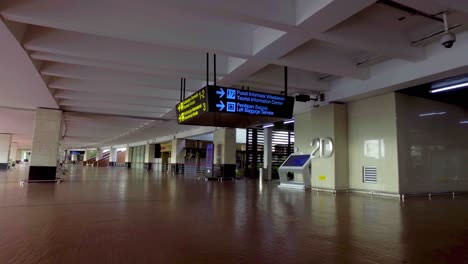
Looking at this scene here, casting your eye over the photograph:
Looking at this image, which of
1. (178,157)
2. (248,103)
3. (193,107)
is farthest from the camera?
(178,157)

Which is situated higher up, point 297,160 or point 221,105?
point 221,105

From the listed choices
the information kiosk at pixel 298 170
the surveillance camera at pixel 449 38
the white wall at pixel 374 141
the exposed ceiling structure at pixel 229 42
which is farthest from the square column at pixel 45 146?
the surveillance camera at pixel 449 38

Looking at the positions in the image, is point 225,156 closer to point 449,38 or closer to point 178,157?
point 178,157

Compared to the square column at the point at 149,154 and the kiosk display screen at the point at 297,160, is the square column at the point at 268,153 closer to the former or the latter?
the kiosk display screen at the point at 297,160

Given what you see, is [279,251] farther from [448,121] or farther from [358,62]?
[448,121]

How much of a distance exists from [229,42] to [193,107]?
1.43 m

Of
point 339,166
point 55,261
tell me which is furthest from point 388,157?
point 55,261

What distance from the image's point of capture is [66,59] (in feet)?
19.5

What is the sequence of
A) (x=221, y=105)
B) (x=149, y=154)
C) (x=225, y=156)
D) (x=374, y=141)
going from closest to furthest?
(x=221, y=105)
(x=374, y=141)
(x=225, y=156)
(x=149, y=154)

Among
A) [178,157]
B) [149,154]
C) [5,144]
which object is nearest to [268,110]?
[178,157]

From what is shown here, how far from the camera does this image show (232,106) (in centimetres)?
549

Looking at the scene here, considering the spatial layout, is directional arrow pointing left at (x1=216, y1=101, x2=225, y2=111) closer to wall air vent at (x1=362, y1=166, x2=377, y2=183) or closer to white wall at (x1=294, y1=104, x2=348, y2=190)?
white wall at (x1=294, y1=104, x2=348, y2=190)

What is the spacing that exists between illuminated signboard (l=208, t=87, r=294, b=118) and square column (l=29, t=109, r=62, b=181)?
329 inches

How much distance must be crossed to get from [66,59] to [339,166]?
7.63 meters
